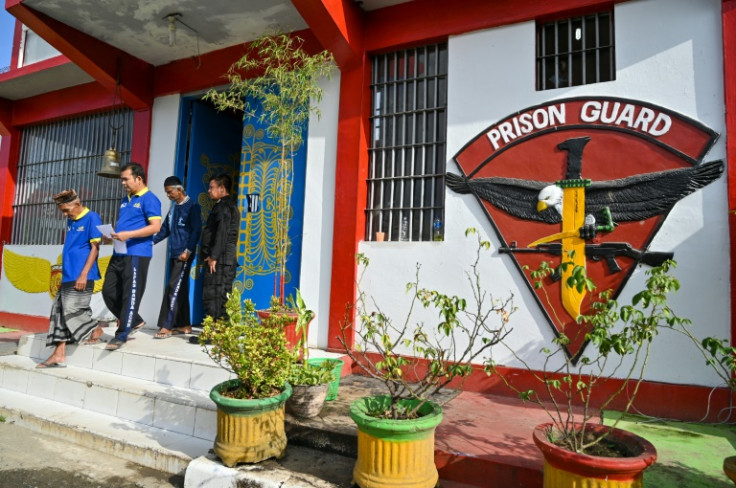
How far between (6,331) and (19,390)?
327 cm

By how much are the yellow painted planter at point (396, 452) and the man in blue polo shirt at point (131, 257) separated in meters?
3.22

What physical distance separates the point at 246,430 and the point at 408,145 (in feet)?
10.9

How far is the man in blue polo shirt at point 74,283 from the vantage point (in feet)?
16.0

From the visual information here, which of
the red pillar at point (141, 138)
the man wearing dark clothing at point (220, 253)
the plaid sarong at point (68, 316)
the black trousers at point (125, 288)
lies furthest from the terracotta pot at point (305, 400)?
the red pillar at point (141, 138)

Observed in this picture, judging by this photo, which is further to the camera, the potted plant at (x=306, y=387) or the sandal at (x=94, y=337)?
the sandal at (x=94, y=337)

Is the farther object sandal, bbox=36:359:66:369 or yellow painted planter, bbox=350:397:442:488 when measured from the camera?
→ sandal, bbox=36:359:66:369

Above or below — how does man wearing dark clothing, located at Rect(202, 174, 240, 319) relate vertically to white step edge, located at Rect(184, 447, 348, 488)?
above

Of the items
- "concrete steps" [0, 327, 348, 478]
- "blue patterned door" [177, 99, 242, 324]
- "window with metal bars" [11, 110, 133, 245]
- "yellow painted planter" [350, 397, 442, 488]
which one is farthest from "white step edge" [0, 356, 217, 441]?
"window with metal bars" [11, 110, 133, 245]

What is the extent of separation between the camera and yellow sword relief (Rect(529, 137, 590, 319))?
13.8 feet

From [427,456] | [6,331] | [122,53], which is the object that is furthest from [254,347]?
[6,331]

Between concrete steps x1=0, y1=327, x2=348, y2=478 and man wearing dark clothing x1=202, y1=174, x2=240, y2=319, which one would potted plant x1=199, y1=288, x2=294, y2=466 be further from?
man wearing dark clothing x1=202, y1=174, x2=240, y2=319

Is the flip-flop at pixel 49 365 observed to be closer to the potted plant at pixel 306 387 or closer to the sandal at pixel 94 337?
the sandal at pixel 94 337

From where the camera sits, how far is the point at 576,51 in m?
4.54

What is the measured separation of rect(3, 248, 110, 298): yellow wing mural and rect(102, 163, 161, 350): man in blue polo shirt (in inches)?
95.6
